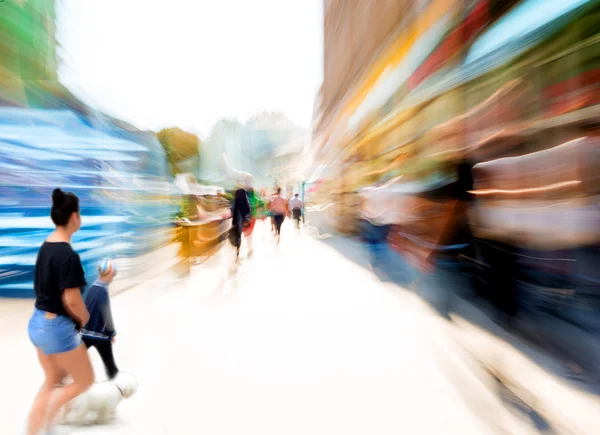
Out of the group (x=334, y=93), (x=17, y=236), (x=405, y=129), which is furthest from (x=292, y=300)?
(x=334, y=93)

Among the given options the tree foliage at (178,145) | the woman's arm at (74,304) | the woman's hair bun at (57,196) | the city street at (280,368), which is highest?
the tree foliage at (178,145)

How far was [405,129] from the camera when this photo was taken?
6.16 m

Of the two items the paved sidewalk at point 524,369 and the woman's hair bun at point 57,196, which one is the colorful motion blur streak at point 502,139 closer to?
the paved sidewalk at point 524,369

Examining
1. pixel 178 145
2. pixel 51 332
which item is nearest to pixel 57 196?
pixel 51 332

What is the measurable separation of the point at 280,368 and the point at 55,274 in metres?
1.89

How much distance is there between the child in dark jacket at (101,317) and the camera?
256 cm

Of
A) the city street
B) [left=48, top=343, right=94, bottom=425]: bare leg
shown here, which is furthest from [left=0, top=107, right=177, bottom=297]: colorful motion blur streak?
[left=48, top=343, right=94, bottom=425]: bare leg

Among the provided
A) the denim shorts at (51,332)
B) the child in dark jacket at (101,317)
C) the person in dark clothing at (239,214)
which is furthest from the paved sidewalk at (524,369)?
the person in dark clothing at (239,214)

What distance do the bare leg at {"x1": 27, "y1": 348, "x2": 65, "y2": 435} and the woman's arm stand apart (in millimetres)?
294

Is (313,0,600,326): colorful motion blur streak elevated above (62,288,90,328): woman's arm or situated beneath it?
elevated above

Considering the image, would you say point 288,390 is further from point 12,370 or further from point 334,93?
point 334,93

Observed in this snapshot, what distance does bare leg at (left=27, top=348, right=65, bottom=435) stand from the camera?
7.36 ft

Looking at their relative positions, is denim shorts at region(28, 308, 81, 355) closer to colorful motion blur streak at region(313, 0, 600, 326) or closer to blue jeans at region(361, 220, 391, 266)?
colorful motion blur streak at region(313, 0, 600, 326)

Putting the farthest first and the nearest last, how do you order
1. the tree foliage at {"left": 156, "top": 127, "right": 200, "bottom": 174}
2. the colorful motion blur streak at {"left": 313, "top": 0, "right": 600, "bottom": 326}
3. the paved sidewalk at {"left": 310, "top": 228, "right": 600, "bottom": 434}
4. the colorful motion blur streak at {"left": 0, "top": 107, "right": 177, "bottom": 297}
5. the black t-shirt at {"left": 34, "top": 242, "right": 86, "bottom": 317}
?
the tree foliage at {"left": 156, "top": 127, "right": 200, "bottom": 174}, the colorful motion blur streak at {"left": 0, "top": 107, "right": 177, "bottom": 297}, the colorful motion blur streak at {"left": 313, "top": 0, "right": 600, "bottom": 326}, the paved sidewalk at {"left": 310, "top": 228, "right": 600, "bottom": 434}, the black t-shirt at {"left": 34, "top": 242, "right": 86, "bottom": 317}
